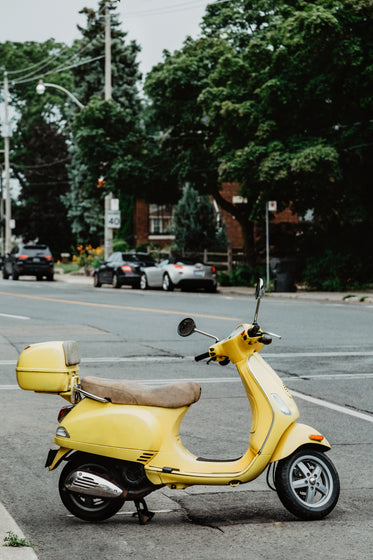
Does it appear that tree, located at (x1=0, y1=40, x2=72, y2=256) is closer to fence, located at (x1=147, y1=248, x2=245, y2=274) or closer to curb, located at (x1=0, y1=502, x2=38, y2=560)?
fence, located at (x1=147, y1=248, x2=245, y2=274)

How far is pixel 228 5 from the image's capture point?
38812 millimetres

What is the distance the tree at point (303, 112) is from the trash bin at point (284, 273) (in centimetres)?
202

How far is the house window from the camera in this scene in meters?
54.1

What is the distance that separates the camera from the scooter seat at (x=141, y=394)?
5391 mm

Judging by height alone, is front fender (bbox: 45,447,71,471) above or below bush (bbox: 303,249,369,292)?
below

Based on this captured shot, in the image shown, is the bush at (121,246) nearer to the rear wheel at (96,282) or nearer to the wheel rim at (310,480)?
the rear wheel at (96,282)

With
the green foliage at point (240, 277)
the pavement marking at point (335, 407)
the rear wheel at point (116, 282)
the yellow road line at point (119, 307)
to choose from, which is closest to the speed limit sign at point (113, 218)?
the rear wheel at point (116, 282)

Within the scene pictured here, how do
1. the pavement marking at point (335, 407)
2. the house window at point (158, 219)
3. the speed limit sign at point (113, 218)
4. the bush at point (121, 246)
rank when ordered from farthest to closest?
the house window at point (158, 219), the bush at point (121, 246), the speed limit sign at point (113, 218), the pavement marking at point (335, 407)

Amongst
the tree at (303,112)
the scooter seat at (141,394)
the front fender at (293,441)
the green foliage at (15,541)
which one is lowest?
the green foliage at (15,541)

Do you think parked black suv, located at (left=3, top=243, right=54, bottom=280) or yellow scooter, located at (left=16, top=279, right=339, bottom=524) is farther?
parked black suv, located at (left=3, top=243, right=54, bottom=280)

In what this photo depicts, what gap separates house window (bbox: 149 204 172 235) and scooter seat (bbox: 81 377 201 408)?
48.6 m

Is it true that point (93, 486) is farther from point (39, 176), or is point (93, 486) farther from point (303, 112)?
point (39, 176)

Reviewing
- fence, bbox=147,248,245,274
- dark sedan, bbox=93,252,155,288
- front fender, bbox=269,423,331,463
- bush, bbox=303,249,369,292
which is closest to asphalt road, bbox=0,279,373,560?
front fender, bbox=269,423,331,463

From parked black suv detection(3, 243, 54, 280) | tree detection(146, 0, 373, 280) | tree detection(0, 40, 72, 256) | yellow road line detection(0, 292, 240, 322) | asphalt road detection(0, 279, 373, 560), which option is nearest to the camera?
asphalt road detection(0, 279, 373, 560)
